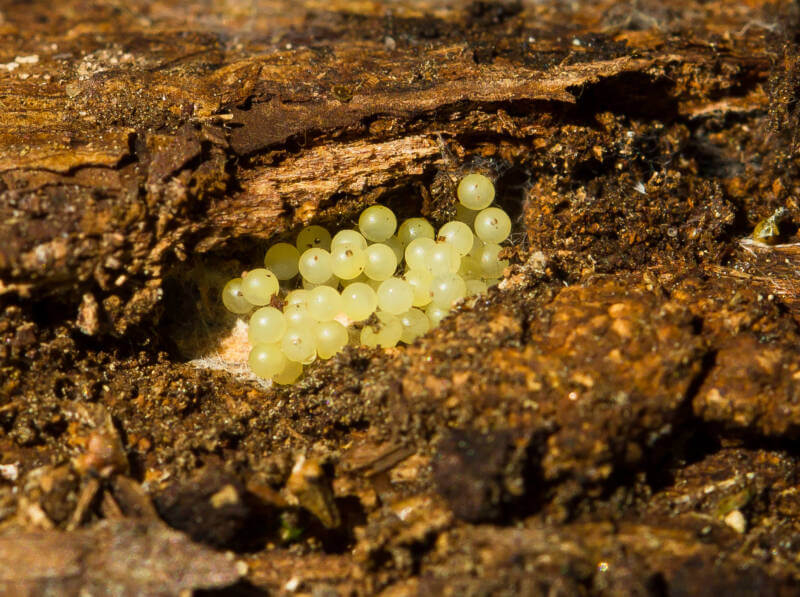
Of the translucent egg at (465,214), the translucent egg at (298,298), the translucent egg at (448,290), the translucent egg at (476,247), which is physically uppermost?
the translucent egg at (465,214)

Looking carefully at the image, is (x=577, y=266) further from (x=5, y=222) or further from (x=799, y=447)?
(x=5, y=222)

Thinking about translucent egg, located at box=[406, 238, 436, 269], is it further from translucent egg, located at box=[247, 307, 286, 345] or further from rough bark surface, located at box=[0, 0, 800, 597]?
translucent egg, located at box=[247, 307, 286, 345]

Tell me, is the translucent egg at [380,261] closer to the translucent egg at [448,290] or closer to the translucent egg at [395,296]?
the translucent egg at [395,296]

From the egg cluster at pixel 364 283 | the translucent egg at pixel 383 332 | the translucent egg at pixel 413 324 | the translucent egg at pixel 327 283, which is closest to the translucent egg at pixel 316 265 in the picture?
the egg cluster at pixel 364 283

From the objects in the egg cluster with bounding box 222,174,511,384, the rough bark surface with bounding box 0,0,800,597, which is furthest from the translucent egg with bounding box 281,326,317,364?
the rough bark surface with bounding box 0,0,800,597

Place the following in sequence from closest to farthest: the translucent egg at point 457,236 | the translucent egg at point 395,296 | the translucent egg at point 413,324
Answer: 1. the translucent egg at point 395,296
2. the translucent egg at point 413,324
3. the translucent egg at point 457,236

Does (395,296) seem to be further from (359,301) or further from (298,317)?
(298,317)

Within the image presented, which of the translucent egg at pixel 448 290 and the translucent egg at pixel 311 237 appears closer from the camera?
the translucent egg at pixel 448 290
